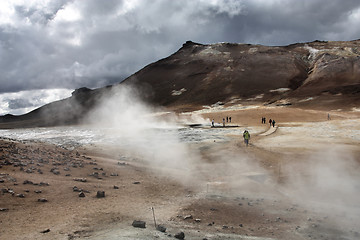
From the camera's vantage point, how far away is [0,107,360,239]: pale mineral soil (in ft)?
22.5

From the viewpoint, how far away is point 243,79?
3366 inches

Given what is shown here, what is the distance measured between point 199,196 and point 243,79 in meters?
78.7

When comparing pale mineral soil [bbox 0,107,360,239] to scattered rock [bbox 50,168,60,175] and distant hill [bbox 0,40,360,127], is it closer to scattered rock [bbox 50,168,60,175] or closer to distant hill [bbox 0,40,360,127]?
scattered rock [bbox 50,168,60,175]

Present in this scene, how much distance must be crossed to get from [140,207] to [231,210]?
2616mm

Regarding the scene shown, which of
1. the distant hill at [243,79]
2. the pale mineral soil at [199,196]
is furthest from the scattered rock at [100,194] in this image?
the distant hill at [243,79]

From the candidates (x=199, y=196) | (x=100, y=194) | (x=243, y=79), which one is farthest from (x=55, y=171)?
(x=243, y=79)

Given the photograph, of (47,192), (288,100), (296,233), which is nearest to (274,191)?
(296,233)

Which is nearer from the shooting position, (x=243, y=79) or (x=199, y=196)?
(x=199, y=196)

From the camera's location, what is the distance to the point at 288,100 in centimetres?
6031

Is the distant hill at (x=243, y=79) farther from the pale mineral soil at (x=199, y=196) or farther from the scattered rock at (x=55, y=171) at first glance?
the scattered rock at (x=55, y=171)

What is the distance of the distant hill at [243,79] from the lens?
66312mm

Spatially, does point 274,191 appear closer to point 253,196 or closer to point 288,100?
point 253,196

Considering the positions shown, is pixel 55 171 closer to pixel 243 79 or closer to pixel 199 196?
pixel 199 196

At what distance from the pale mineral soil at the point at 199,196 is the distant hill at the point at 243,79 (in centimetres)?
4255
